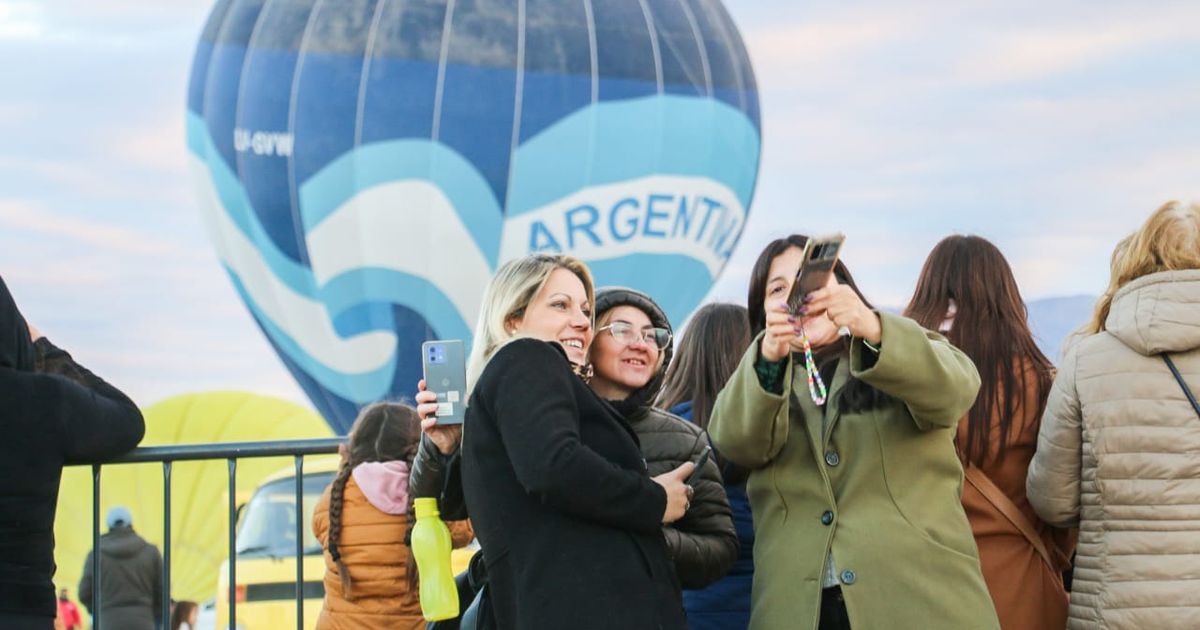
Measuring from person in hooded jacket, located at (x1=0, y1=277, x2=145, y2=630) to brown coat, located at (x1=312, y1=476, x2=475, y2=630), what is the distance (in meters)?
1.20

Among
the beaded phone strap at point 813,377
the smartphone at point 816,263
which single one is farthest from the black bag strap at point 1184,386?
the smartphone at point 816,263

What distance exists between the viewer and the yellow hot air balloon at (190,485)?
20.4 meters

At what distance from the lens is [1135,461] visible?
3.73 metres

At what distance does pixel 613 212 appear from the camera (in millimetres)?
17625

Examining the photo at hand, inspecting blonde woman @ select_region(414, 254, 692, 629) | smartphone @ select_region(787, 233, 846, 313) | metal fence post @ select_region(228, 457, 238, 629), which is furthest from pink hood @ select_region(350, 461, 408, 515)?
smartphone @ select_region(787, 233, 846, 313)

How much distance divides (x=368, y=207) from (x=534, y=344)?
14.5 m

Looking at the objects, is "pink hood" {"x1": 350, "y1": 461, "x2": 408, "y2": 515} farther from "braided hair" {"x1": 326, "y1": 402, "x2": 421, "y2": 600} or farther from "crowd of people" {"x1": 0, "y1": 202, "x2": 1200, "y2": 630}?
"crowd of people" {"x1": 0, "y1": 202, "x2": 1200, "y2": 630}

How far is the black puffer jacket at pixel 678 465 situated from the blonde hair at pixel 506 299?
41 centimetres

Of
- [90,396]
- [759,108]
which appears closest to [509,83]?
[759,108]

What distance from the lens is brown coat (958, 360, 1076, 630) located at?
3889 millimetres

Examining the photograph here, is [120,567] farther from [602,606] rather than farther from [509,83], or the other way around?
[509,83]

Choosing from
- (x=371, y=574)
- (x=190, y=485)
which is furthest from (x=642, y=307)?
(x=190, y=485)

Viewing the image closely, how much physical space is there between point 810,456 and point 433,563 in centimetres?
87

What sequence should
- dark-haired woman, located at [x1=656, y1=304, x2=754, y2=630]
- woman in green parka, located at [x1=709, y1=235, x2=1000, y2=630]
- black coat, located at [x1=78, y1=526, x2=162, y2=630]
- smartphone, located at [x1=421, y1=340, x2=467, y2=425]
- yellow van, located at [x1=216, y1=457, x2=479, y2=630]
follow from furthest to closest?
1. black coat, located at [x1=78, y1=526, x2=162, y2=630]
2. yellow van, located at [x1=216, y1=457, x2=479, y2=630]
3. dark-haired woman, located at [x1=656, y1=304, x2=754, y2=630]
4. smartphone, located at [x1=421, y1=340, x2=467, y2=425]
5. woman in green parka, located at [x1=709, y1=235, x2=1000, y2=630]
